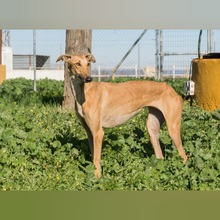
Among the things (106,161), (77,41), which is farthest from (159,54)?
(106,161)

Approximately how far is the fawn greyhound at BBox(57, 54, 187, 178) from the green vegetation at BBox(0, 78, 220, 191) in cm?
28

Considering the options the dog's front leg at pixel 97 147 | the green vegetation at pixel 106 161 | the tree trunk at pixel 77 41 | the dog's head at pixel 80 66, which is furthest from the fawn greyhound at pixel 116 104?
the tree trunk at pixel 77 41

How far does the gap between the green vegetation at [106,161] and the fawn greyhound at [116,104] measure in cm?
28

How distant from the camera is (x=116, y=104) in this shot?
7176 mm

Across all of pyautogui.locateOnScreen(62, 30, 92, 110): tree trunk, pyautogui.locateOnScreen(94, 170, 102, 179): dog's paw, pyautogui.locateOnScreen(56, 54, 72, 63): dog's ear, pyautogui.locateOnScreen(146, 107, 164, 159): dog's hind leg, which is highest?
pyautogui.locateOnScreen(62, 30, 92, 110): tree trunk

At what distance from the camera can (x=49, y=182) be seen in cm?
618

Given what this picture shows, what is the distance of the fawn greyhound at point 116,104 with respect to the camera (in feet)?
A: 22.5

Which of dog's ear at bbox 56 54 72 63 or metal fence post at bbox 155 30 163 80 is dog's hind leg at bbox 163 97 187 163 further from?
metal fence post at bbox 155 30 163 80

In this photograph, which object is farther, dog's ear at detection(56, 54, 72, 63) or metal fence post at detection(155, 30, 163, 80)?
metal fence post at detection(155, 30, 163, 80)

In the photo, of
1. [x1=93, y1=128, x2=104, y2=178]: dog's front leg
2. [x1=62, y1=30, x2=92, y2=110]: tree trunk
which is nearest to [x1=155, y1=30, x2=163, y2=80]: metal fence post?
[x1=62, y1=30, x2=92, y2=110]: tree trunk

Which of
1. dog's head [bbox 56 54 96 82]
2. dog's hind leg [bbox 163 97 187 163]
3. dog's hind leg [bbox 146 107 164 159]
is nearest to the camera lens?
dog's head [bbox 56 54 96 82]

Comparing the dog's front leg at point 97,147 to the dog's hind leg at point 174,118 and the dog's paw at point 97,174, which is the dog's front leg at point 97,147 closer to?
the dog's paw at point 97,174

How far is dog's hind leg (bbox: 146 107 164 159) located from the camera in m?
7.58

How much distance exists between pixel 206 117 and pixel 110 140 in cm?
313
